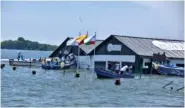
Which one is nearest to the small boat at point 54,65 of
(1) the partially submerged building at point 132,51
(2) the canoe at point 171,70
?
(1) the partially submerged building at point 132,51

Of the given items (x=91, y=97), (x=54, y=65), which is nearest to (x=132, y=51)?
(x=54, y=65)

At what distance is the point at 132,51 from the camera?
191 ft

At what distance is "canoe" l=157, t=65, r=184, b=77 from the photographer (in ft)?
177

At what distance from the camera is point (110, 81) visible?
38.9m

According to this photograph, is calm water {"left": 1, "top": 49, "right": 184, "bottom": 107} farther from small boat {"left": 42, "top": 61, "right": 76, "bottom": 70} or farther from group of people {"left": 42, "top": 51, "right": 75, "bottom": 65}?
group of people {"left": 42, "top": 51, "right": 75, "bottom": 65}

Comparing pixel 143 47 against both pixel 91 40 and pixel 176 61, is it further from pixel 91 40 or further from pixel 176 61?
pixel 91 40

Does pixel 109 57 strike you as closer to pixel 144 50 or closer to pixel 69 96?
pixel 144 50

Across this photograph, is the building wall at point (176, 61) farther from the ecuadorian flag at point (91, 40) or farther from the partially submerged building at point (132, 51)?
the ecuadorian flag at point (91, 40)

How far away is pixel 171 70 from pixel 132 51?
5.97 metres

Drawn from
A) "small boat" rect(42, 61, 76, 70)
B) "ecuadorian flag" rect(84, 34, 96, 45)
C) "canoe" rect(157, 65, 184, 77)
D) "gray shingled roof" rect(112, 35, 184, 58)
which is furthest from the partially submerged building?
"ecuadorian flag" rect(84, 34, 96, 45)

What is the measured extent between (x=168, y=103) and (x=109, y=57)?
3727cm

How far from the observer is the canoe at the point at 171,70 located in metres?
53.9

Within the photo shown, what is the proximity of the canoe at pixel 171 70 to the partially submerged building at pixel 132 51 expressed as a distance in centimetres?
286

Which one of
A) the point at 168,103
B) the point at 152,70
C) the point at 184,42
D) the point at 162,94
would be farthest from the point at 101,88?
the point at 184,42
